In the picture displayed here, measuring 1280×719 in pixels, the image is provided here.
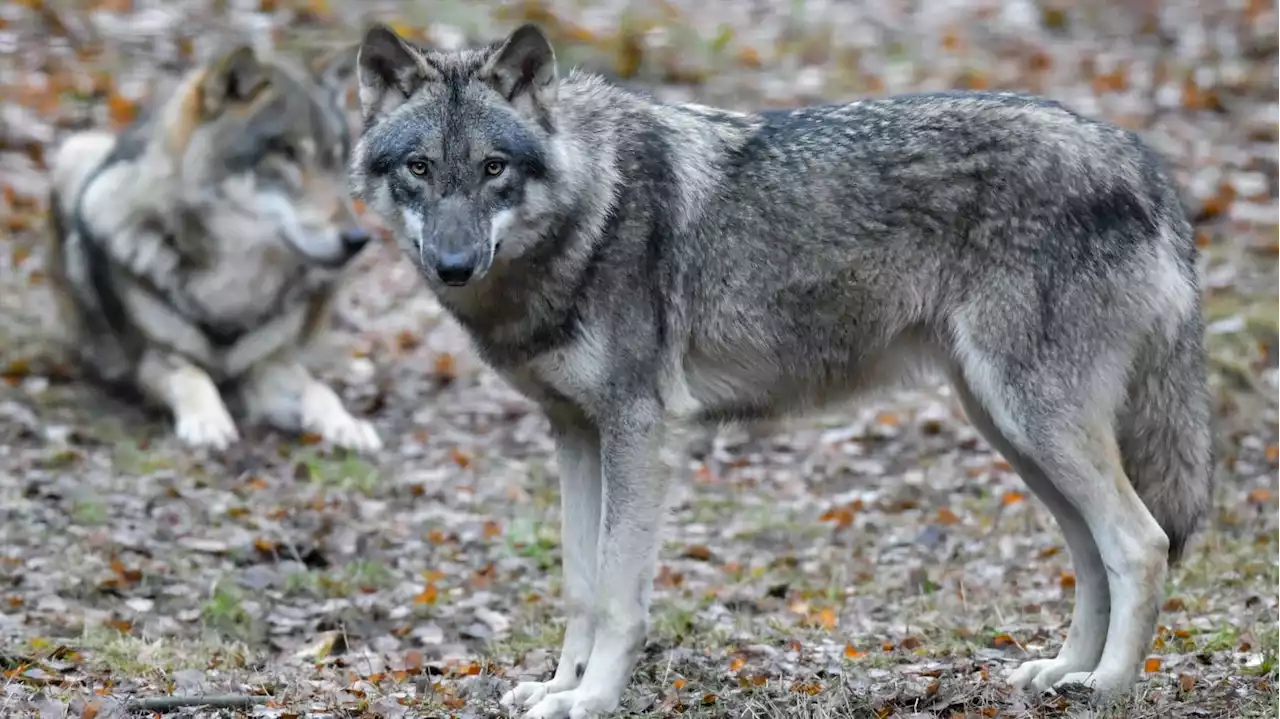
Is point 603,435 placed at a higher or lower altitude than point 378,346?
higher

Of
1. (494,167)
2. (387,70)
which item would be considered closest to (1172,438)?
(494,167)

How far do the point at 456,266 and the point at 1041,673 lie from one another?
88.2 inches

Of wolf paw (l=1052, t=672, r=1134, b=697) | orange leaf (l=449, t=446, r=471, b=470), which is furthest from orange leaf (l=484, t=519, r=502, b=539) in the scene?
wolf paw (l=1052, t=672, r=1134, b=697)

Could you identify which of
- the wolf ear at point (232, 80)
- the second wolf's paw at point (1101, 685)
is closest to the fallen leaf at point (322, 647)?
the second wolf's paw at point (1101, 685)

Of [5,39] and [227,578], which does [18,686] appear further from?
[5,39]

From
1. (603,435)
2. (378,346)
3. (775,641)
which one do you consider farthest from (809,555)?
(378,346)

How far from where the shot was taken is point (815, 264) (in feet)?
15.6

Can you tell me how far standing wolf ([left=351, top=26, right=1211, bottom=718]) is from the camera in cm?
447

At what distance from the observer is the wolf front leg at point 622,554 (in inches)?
176

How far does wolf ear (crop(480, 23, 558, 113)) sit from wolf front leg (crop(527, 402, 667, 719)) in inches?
39.9

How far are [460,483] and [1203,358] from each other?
3984mm

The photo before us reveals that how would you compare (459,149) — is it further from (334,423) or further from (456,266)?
(334,423)

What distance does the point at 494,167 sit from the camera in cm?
438

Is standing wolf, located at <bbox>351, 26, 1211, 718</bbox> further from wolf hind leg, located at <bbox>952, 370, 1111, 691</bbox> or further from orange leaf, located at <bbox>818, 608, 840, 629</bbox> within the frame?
orange leaf, located at <bbox>818, 608, 840, 629</bbox>
